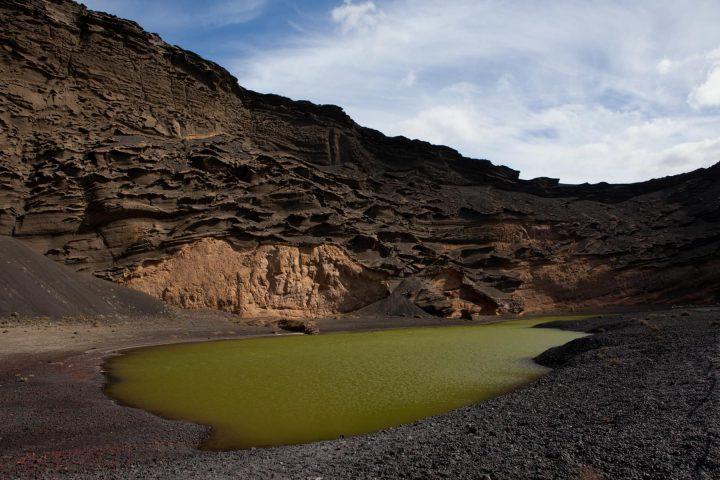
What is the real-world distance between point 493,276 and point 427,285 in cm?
1013

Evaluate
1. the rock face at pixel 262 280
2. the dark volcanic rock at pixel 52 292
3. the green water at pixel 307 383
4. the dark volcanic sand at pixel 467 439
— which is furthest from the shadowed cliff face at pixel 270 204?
the dark volcanic sand at pixel 467 439

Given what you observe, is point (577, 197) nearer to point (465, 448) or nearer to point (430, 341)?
point (430, 341)

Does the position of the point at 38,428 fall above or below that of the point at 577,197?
below

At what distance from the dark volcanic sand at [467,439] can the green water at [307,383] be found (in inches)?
37.5

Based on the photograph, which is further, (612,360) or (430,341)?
(430,341)

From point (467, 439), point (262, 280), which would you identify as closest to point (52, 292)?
point (262, 280)

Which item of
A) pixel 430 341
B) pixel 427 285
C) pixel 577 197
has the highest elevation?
pixel 577 197

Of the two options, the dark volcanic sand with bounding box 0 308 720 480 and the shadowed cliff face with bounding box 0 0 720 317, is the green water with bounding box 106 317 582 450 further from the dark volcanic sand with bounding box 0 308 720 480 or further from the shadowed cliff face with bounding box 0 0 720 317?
the shadowed cliff face with bounding box 0 0 720 317

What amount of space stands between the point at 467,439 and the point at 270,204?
3529 centimetres

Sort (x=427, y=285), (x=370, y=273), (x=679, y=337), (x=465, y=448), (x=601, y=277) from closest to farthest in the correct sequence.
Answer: (x=465, y=448), (x=679, y=337), (x=370, y=273), (x=427, y=285), (x=601, y=277)

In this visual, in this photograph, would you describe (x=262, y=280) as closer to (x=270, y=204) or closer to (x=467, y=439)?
(x=270, y=204)

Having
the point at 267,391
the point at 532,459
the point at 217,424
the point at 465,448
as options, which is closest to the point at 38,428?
the point at 217,424

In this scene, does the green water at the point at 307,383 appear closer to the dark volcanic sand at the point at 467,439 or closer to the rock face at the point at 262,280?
the dark volcanic sand at the point at 467,439

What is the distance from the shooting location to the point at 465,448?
693 cm
